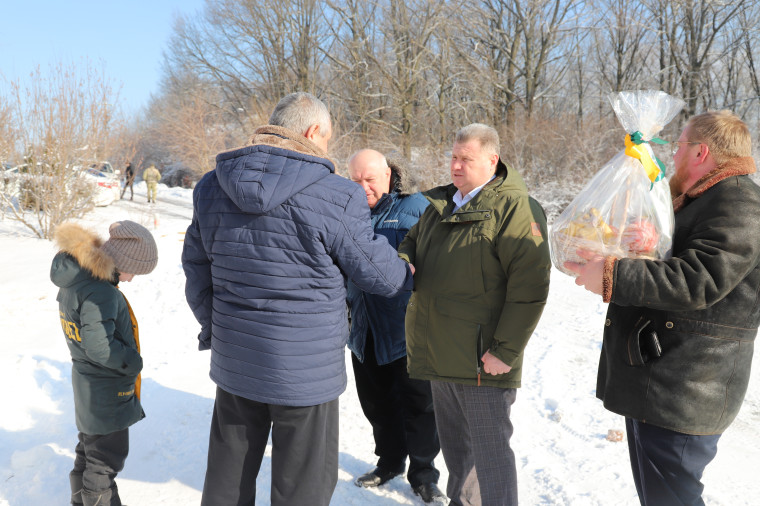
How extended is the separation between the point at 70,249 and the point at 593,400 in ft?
11.7

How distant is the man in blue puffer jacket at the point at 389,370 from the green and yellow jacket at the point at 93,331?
1245 millimetres

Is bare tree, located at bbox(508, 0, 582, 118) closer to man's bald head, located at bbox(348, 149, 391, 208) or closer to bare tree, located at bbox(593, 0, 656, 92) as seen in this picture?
bare tree, located at bbox(593, 0, 656, 92)

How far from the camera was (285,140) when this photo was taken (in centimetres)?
200

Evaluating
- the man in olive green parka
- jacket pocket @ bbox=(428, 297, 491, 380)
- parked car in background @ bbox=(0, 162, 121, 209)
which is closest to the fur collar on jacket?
the man in olive green parka

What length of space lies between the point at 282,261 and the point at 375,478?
174 cm

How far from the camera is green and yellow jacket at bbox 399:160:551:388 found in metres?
2.17

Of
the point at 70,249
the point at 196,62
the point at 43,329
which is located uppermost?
the point at 196,62

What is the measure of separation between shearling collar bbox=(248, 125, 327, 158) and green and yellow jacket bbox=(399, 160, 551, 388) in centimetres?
74

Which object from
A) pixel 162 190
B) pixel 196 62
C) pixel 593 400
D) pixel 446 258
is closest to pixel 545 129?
pixel 593 400

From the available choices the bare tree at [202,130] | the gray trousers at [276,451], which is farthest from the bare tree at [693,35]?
the gray trousers at [276,451]

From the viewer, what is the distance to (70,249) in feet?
8.05

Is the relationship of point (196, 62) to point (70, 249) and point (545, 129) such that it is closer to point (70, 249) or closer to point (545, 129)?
point (545, 129)

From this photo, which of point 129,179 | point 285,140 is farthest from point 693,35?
point 285,140

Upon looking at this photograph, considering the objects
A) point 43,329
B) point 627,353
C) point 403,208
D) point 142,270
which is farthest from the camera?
point 43,329
